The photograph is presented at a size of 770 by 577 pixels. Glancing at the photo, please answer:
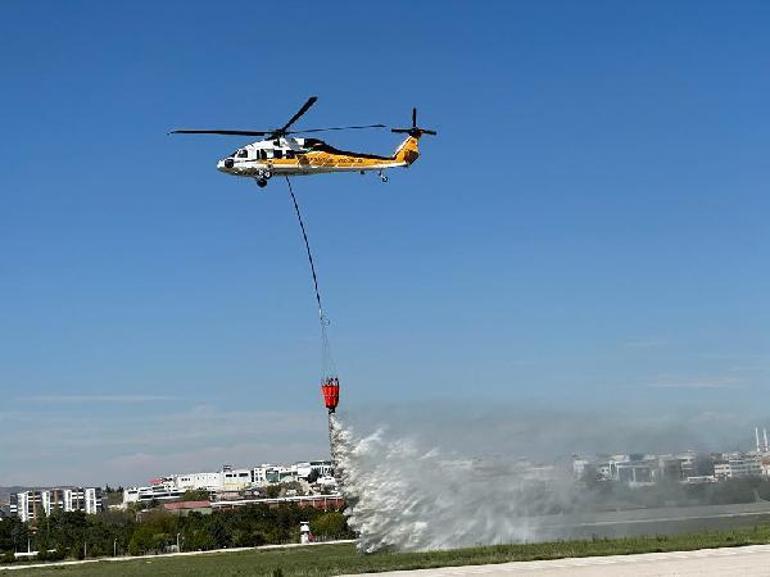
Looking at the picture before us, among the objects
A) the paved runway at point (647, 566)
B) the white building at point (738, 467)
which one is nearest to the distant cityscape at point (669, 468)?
the white building at point (738, 467)

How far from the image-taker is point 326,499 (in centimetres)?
18212

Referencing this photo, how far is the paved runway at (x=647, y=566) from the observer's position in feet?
123

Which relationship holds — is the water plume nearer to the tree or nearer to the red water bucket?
the red water bucket

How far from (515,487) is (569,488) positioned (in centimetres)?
760

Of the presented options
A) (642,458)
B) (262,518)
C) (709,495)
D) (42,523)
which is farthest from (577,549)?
(42,523)

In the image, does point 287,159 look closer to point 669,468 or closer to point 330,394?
point 330,394

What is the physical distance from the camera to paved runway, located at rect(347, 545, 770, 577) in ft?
123

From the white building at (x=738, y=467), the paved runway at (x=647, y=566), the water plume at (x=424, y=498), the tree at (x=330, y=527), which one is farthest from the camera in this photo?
the tree at (x=330, y=527)

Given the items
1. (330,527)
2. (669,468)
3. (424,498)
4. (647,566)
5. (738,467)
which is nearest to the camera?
(647,566)

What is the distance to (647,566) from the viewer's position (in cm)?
4009

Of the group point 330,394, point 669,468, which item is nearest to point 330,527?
point 669,468

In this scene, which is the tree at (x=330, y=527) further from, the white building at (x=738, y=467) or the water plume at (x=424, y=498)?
the water plume at (x=424, y=498)

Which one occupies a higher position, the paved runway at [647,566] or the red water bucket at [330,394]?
the red water bucket at [330,394]

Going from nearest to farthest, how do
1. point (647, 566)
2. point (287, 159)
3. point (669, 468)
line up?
1. point (647, 566)
2. point (287, 159)
3. point (669, 468)
